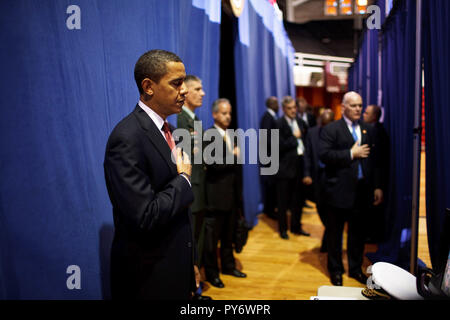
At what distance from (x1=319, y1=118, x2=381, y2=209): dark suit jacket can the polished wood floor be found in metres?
0.77

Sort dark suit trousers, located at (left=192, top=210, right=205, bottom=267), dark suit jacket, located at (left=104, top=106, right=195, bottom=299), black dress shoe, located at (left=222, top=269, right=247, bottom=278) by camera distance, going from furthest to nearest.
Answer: black dress shoe, located at (left=222, top=269, right=247, bottom=278)
dark suit trousers, located at (left=192, top=210, right=205, bottom=267)
dark suit jacket, located at (left=104, top=106, right=195, bottom=299)

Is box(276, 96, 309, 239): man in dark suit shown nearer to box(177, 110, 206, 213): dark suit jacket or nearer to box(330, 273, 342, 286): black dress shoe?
box(330, 273, 342, 286): black dress shoe

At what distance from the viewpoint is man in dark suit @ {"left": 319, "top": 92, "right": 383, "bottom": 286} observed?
2.81m

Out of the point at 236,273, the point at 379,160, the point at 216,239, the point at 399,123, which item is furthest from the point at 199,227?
the point at 399,123

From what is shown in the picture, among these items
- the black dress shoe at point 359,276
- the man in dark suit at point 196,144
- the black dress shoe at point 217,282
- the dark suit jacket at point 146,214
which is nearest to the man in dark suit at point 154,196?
the dark suit jacket at point 146,214

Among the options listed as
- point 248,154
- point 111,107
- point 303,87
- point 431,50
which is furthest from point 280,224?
point 303,87

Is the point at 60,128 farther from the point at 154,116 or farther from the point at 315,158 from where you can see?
the point at 315,158

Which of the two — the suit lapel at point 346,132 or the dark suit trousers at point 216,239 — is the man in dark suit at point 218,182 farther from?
the suit lapel at point 346,132

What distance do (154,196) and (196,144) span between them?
4.58ft

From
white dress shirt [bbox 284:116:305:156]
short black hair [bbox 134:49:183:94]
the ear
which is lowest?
white dress shirt [bbox 284:116:305:156]

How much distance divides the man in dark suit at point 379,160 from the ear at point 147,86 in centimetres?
261

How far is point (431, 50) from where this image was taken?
2.15 m

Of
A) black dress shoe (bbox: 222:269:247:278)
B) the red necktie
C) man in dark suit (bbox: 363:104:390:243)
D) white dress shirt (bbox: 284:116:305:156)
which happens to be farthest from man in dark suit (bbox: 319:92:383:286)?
the red necktie
